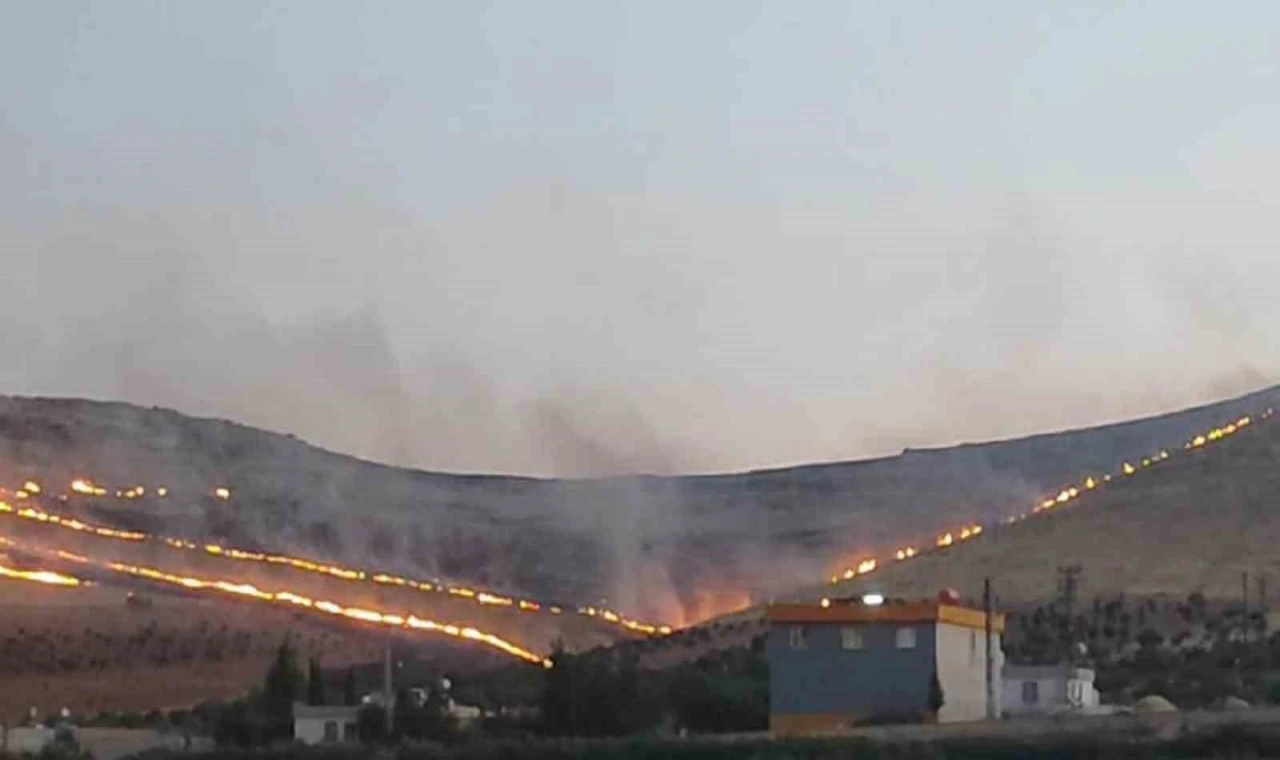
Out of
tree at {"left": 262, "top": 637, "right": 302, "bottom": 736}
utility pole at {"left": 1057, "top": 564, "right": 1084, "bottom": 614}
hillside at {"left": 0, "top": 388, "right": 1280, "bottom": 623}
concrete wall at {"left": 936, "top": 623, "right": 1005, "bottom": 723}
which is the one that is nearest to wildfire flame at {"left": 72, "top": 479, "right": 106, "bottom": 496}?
hillside at {"left": 0, "top": 388, "right": 1280, "bottom": 623}

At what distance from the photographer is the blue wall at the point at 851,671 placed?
220ft

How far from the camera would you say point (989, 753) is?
174 feet

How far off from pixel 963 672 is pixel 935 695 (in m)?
2.73

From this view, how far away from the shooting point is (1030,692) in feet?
236

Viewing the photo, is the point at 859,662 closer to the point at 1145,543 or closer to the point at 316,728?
the point at 316,728

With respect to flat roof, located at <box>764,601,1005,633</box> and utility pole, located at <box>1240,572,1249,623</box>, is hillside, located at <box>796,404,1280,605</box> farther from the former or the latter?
flat roof, located at <box>764,601,1005,633</box>

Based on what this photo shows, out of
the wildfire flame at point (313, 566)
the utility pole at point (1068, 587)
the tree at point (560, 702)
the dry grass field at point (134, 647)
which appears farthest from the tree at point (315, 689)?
the wildfire flame at point (313, 566)

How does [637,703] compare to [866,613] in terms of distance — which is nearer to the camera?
[866,613]

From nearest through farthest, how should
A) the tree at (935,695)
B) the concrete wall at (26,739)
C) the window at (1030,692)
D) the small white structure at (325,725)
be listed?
→ the tree at (935,695) → the concrete wall at (26,739) → the small white structure at (325,725) → the window at (1030,692)

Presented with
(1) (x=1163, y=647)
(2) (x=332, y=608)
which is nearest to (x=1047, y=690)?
(1) (x=1163, y=647)

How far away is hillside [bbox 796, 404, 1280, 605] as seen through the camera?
382 ft

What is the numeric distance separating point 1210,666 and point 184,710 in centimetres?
3278

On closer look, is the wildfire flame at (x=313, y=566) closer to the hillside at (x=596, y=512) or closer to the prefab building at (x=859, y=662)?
the hillside at (x=596, y=512)

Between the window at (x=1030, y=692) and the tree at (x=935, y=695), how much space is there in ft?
16.3
